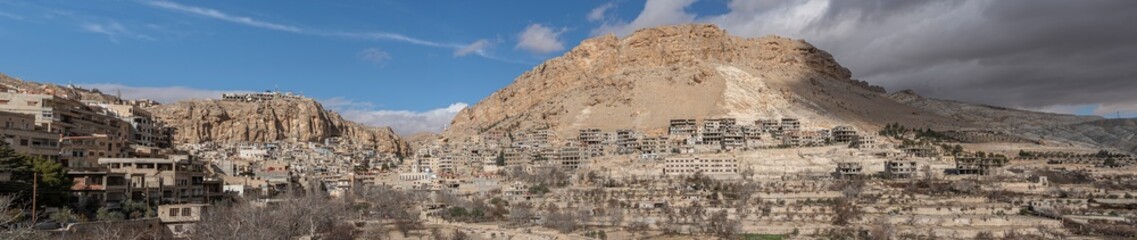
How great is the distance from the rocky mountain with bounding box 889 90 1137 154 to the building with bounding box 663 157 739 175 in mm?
66485

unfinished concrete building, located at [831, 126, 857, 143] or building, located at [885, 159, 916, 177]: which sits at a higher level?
unfinished concrete building, located at [831, 126, 857, 143]

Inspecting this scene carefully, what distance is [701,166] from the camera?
3130 inches

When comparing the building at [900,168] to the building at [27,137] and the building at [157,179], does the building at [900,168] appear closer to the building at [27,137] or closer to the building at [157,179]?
the building at [157,179]

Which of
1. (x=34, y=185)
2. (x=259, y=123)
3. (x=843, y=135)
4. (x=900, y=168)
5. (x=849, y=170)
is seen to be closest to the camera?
(x=34, y=185)

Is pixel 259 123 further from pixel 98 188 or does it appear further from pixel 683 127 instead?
pixel 98 188

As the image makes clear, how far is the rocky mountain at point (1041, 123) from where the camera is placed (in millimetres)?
132500

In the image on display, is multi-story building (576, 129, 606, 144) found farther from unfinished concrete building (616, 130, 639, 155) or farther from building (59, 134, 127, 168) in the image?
building (59, 134, 127, 168)

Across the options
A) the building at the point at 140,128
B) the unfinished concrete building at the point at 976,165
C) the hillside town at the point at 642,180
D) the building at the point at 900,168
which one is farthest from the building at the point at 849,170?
the building at the point at 140,128

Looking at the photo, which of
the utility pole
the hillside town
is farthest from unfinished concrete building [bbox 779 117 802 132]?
the utility pole

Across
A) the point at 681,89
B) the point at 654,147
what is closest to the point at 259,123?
the point at 681,89

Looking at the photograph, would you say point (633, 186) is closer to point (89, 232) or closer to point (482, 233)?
point (482, 233)

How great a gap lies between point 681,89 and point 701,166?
50656mm

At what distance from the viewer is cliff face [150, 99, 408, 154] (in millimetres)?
118500

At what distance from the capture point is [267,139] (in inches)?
5049
